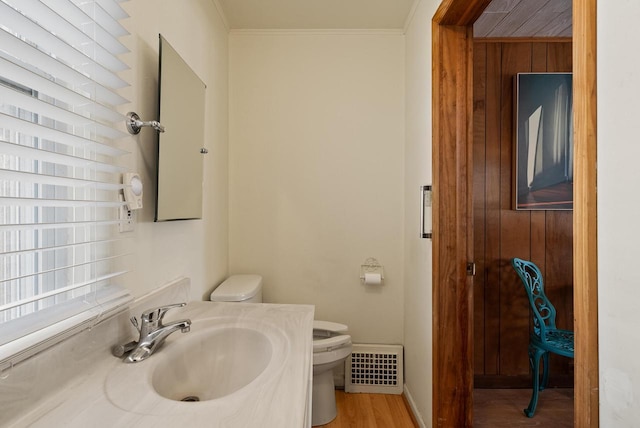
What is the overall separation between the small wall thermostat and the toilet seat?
1244 mm

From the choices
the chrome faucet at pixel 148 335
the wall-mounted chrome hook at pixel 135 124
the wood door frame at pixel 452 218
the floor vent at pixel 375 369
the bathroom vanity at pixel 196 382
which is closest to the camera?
the bathroom vanity at pixel 196 382

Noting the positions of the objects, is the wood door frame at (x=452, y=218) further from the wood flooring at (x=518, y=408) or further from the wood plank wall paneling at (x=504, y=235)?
the wood plank wall paneling at (x=504, y=235)

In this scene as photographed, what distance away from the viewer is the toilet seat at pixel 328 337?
1852 mm

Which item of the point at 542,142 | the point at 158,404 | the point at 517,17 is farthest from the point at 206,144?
the point at 542,142

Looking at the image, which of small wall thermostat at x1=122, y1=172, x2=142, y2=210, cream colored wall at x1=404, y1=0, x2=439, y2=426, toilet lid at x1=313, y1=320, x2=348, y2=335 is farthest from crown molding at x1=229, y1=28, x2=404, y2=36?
toilet lid at x1=313, y1=320, x2=348, y2=335

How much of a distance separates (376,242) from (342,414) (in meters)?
1.11

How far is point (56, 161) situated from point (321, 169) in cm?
173

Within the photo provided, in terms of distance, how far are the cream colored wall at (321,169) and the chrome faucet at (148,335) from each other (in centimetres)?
131

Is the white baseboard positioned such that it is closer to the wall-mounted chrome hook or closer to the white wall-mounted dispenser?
the white wall-mounted dispenser

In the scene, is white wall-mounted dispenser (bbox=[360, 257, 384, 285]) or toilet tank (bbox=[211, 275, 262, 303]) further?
white wall-mounted dispenser (bbox=[360, 257, 384, 285])

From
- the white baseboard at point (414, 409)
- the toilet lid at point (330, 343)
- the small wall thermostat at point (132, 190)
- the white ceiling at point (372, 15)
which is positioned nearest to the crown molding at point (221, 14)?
the white ceiling at point (372, 15)

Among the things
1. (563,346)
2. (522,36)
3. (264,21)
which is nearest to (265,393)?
(563,346)

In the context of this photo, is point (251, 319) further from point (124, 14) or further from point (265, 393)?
point (124, 14)

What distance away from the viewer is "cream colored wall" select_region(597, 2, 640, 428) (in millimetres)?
533
